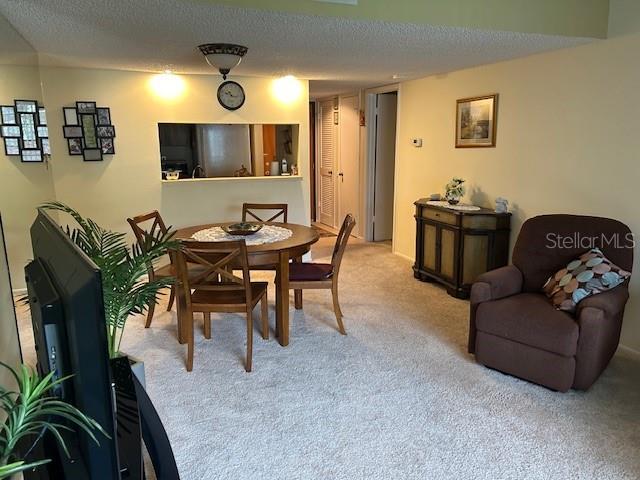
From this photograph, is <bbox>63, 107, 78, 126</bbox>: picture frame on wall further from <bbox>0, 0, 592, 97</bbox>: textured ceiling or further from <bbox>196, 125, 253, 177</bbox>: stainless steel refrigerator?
→ <bbox>196, 125, 253, 177</bbox>: stainless steel refrigerator

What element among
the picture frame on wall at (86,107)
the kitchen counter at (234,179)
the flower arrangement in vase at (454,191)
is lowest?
the flower arrangement in vase at (454,191)

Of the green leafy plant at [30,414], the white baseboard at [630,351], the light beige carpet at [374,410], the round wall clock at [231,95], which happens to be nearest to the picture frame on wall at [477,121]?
the light beige carpet at [374,410]

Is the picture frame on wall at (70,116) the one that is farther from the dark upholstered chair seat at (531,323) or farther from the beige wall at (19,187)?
the dark upholstered chair seat at (531,323)

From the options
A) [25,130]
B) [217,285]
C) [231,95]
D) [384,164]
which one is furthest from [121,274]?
[384,164]

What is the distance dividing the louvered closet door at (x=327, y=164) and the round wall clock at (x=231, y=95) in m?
2.44

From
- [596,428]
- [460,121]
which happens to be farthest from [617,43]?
[596,428]

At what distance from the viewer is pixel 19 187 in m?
3.15

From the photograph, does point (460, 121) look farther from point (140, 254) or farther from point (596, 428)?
point (140, 254)

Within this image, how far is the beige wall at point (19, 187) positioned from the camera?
270 cm

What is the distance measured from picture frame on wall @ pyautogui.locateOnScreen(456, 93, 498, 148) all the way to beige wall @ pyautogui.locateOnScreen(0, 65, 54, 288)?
12.3ft

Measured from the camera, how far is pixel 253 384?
109 inches

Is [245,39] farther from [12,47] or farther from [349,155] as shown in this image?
[349,155]

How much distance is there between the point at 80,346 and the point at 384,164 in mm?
5799

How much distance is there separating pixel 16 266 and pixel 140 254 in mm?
1491
